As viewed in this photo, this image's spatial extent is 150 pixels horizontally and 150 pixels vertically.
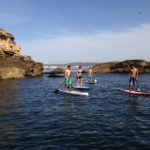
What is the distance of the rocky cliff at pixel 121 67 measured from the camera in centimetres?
9319

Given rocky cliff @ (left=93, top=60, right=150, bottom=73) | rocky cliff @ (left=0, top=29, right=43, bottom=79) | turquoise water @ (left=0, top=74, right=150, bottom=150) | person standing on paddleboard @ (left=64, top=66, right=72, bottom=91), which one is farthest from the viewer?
rocky cliff @ (left=93, top=60, right=150, bottom=73)

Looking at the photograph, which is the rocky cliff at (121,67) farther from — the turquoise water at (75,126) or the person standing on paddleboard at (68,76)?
the turquoise water at (75,126)

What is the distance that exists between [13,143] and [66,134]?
283 centimetres

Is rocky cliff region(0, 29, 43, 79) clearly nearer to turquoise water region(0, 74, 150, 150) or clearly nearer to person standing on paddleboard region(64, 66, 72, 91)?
person standing on paddleboard region(64, 66, 72, 91)

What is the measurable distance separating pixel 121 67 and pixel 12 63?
144ft

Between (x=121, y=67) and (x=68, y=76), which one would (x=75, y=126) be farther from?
(x=121, y=67)

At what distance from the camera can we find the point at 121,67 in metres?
96.9

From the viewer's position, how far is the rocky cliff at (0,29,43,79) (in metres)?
62.5

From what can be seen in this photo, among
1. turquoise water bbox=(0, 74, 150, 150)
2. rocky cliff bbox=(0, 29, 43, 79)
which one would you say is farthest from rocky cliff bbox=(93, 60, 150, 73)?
turquoise water bbox=(0, 74, 150, 150)

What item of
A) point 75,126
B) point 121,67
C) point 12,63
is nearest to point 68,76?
point 75,126

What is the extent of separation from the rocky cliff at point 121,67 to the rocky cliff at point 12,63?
27193 mm

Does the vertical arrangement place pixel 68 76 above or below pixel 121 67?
below

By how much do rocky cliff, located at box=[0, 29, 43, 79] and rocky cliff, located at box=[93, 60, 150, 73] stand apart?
27193mm

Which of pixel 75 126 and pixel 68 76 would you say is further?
pixel 68 76
